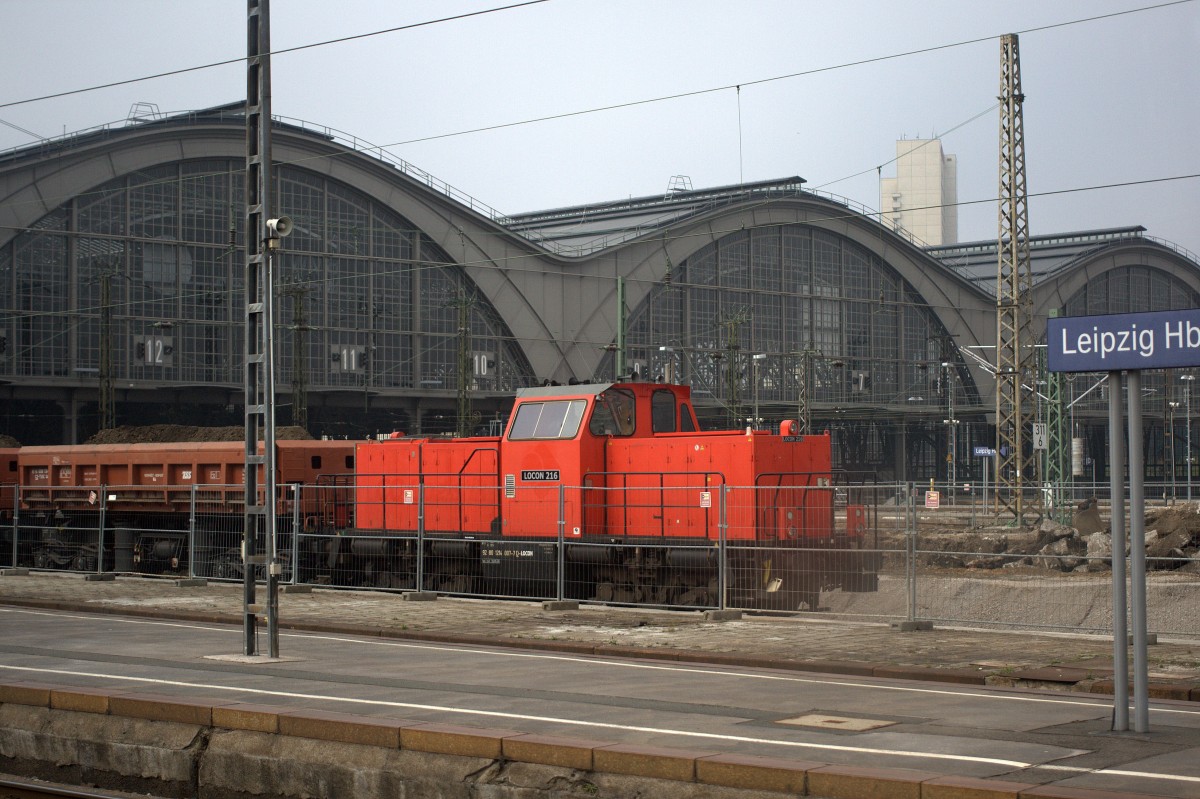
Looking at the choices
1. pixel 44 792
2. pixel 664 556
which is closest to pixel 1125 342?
pixel 44 792

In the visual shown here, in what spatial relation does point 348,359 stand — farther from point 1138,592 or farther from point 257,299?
point 1138,592

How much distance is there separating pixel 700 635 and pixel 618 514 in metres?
5.61

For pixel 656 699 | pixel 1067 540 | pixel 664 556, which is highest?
pixel 664 556

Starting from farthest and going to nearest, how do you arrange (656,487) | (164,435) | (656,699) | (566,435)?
(164,435)
(566,435)
(656,487)
(656,699)

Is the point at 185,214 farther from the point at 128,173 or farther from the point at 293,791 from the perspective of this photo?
the point at 293,791

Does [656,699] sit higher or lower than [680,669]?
higher

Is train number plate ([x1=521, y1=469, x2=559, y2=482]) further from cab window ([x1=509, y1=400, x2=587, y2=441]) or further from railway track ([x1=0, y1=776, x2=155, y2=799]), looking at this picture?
railway track ([x1=0, y1=776, x2=155, y2=799])

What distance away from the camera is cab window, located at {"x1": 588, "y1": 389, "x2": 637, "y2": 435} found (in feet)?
74.8

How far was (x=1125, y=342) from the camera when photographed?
30.2 ft

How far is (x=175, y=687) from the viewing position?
11680 millimetres

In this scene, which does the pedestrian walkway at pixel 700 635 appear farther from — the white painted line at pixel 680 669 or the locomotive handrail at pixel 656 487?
the locomotive handrail at pixel 656 487

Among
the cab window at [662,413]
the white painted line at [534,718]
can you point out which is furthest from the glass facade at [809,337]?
the white painted line at [534,718]

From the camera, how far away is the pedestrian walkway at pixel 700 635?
13305 millimetres

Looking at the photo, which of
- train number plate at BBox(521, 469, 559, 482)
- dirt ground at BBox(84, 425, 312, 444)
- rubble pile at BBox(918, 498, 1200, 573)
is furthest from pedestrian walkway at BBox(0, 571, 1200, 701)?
rubble pile at BBox(918, 498, 1200, 573)
